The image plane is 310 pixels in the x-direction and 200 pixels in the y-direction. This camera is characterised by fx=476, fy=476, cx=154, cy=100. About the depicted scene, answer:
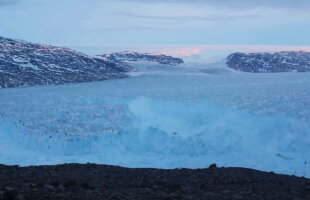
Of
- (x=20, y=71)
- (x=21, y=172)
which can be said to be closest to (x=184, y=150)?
(x=21, y=172)

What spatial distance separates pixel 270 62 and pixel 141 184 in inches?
2719

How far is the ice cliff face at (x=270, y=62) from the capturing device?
70.2 m

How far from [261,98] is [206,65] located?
126 feet

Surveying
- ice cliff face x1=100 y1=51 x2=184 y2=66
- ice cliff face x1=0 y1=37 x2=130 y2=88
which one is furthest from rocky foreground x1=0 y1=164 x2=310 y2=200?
ice cliff face x1=100 y1=51 x2=184 y2=66

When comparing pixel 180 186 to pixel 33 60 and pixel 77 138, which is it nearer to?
A: pixel 77 138

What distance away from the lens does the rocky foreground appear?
8094 mm

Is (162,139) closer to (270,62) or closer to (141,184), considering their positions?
(141,184)

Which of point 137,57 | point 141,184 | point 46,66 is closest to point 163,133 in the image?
point 141,184

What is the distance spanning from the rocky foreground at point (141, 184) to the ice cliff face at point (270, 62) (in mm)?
57614

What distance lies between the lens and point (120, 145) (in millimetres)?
17516

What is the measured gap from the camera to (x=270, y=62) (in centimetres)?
7581

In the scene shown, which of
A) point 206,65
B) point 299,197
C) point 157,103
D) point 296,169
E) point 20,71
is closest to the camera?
point 299,197

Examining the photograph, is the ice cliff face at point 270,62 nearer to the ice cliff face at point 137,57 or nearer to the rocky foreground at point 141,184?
the ice cliff face at point 137,57

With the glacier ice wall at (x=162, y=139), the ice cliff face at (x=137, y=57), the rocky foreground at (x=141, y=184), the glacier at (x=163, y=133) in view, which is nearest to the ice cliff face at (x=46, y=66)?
the ice cliff face at (x=137, y=57)
